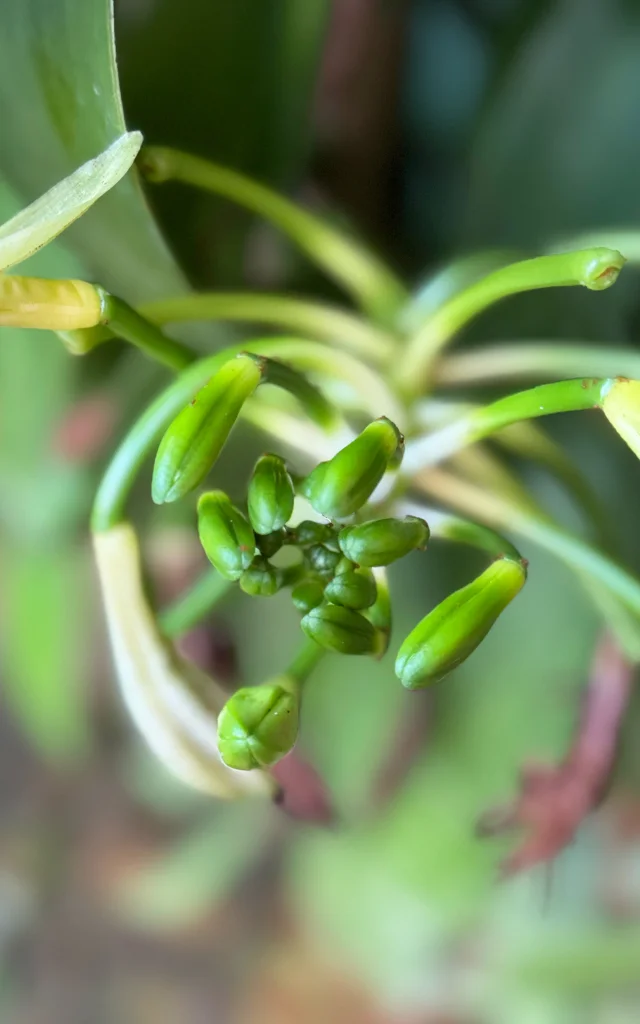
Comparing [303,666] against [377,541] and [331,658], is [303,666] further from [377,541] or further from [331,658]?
[331,658]

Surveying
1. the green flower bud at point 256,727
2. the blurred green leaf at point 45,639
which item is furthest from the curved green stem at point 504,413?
the blurred green leaf at point 45,639

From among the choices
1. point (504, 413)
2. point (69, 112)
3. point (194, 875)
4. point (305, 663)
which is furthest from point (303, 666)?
point (194, 875)

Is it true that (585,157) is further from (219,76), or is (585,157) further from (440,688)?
(440,688)

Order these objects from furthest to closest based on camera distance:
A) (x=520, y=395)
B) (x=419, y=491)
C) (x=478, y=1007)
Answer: (x=478, y=1007)
(x=419, y=491)
(x=520, y=395)

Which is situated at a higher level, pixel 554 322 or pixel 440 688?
pixel 554 322

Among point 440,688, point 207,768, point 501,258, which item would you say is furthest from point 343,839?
point 501,258

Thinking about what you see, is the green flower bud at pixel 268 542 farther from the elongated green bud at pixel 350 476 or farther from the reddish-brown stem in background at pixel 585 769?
the reddish-brown stem in background at pixel 585 769

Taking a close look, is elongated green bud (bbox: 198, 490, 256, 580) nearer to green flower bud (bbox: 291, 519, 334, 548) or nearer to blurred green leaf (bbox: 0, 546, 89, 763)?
green flower bud (bbox: 291, 519, 334, 548)
